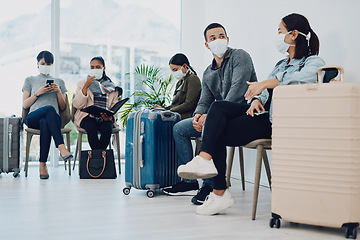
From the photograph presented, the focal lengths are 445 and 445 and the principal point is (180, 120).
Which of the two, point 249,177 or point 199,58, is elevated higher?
point 199,58

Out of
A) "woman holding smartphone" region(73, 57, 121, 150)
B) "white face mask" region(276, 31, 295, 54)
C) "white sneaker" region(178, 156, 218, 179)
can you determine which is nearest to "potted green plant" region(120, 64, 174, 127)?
"woman holding smartphone" region(73, 57, 121, 150)

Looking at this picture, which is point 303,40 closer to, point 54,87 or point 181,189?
point 181,189

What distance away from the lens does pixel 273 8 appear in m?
3.63

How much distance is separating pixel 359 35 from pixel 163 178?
62.7 inches

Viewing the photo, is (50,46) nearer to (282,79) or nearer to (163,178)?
(163,178)

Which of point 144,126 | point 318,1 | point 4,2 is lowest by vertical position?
point 144,126

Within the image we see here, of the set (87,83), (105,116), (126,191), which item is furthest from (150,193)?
(87,83)

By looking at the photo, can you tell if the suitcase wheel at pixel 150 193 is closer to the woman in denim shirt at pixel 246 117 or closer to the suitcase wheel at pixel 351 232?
the woman in denim shirt at pixel 246 117

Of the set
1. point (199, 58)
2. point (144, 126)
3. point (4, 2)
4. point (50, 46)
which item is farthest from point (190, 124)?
point (4, 2)

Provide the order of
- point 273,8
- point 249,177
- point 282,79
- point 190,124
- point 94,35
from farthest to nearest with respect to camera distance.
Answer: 1. point 94,35
2. point 249,177
3. point 273,8
4. point 190,124
5. point 282,79

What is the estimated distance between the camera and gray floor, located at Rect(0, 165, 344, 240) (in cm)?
206

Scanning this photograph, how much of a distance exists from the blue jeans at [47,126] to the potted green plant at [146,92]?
108 cm

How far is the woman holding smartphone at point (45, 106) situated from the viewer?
4.00 m

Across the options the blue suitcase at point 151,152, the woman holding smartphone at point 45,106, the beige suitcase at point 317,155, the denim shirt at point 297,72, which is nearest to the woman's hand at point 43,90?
the woman holding smartphone at point 45,106
